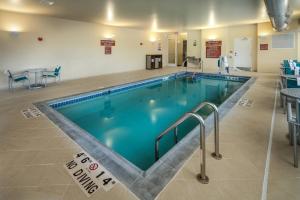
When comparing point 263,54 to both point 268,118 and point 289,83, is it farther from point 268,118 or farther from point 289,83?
point 268,118

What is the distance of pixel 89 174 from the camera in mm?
2041

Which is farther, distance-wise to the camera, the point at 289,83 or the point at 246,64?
the point at 246,64

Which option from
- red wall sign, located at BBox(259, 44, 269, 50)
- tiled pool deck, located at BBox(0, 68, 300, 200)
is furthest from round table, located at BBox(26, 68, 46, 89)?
red wall sign, located at BBox(259, 44, 269, 50)

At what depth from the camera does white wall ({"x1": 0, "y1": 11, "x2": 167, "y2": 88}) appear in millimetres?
6535

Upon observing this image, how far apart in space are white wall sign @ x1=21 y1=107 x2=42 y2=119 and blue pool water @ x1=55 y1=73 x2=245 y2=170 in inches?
23.5

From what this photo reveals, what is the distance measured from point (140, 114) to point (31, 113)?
2320mm

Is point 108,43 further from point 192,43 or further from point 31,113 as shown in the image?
point 31,113

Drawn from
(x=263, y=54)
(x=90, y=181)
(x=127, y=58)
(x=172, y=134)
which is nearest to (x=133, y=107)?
(x=172, y=134)

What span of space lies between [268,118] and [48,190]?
11.4 ft

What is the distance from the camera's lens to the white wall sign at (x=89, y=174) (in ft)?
6.05

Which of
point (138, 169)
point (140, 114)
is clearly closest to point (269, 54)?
point (140, 114)

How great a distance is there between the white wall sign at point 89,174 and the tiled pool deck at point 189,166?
0.07 m

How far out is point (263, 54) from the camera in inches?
378

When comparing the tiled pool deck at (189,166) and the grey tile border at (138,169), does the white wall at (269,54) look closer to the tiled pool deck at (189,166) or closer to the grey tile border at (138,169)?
the tiled pool deck at (189,166)
